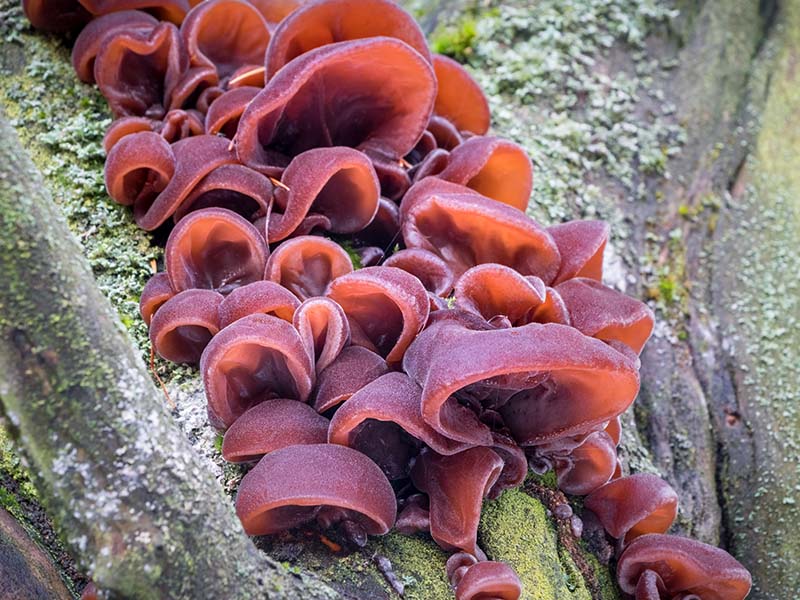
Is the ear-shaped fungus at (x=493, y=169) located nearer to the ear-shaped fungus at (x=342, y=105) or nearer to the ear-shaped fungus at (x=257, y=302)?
the ear-shaped fungus at (x=342, y=105)

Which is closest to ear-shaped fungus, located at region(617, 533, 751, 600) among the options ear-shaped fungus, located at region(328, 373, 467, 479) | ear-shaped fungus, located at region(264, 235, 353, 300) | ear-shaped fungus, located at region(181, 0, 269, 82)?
ear-shaped fungus, located at region(328, 373, 467, 479)

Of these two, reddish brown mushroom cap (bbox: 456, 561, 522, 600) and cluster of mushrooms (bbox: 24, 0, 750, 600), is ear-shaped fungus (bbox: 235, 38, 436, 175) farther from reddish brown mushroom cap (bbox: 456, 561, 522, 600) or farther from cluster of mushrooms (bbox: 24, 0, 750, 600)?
reddish brown mushroom cap (bbox: 456, 561, 522, 600)

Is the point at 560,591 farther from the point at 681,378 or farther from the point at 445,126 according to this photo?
the point at 445,126

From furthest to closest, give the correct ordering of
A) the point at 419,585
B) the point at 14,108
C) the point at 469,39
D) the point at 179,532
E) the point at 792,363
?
1. the point at 469,39
2. the point at 792,363
3. the point at 14,108
4. the point at 419,585
5. the point at 179,532

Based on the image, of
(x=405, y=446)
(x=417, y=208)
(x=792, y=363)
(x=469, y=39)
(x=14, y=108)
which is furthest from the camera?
(x=469, y=39)

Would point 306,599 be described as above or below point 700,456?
above

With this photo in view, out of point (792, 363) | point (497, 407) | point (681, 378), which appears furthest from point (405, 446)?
point (792, 363)


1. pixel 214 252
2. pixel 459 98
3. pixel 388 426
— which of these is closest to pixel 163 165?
pixel 214 252

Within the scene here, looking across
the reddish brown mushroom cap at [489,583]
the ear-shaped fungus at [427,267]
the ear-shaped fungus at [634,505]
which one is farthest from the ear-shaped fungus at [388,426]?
the ear-shaped fungus at [634,505]
